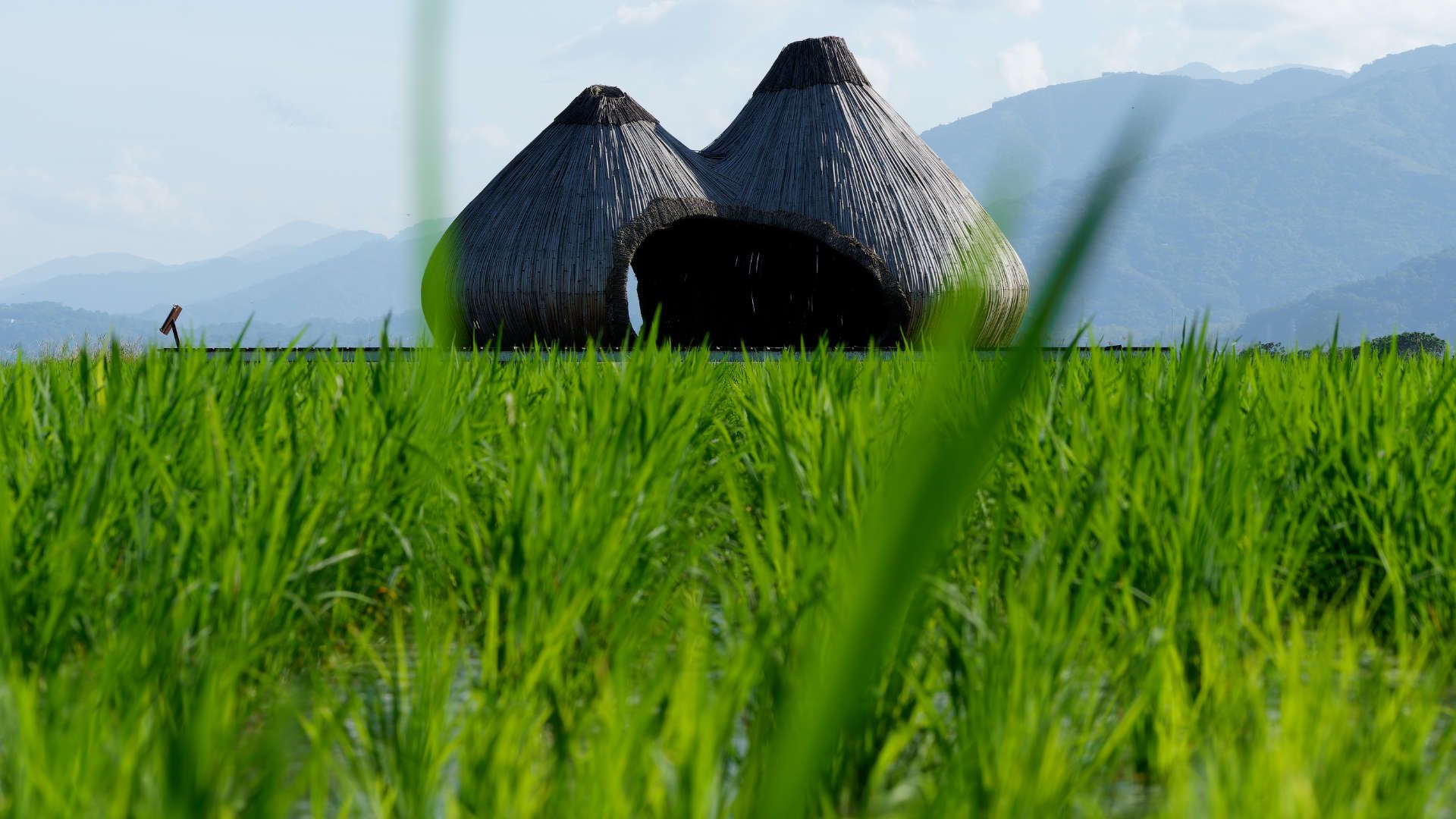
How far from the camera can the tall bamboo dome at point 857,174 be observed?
7.68 m

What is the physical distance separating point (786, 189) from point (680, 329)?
2252 millimetres

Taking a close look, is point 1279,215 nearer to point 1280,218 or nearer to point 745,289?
point 1280,218

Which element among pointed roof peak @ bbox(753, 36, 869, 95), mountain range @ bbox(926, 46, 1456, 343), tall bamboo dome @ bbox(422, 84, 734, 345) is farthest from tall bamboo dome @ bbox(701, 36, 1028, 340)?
mountain range @ bbox(926, 46, 1456, 343)

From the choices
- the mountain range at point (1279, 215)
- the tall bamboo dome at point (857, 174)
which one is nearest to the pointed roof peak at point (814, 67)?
the tall bamboo dome at point (857, 174)

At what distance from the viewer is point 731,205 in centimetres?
791

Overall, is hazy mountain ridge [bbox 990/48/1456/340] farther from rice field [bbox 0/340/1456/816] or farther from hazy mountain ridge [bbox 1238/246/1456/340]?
rice field [bbox 0/340/1456/816]

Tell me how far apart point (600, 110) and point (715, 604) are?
6526 millimetres

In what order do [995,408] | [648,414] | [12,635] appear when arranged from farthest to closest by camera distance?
[648,414] → [12,635] → [995,408]

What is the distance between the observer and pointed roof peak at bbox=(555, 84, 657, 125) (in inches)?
308

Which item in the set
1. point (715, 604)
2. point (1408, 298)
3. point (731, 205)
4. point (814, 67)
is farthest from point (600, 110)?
point (1408, 298)

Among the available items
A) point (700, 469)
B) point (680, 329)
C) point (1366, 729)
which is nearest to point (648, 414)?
point (700, 469)

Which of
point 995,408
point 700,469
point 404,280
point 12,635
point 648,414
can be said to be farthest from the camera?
point 700,469

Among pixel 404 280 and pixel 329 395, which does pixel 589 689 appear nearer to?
pixel 404 280

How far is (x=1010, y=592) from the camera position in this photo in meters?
1.17
